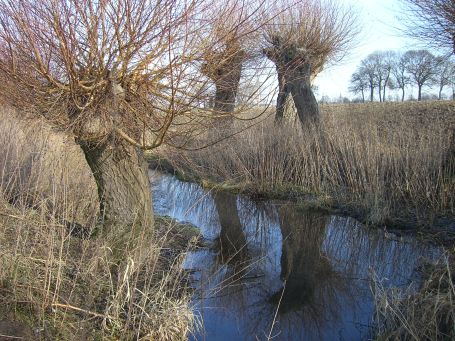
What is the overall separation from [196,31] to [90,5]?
2.80 ft

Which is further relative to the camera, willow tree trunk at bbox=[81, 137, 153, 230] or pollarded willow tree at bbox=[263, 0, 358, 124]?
pollarded willow tree at bbox=[263, 0, 358, 124]

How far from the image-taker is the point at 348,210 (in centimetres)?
791

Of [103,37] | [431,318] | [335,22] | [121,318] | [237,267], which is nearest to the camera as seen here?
[431,318]

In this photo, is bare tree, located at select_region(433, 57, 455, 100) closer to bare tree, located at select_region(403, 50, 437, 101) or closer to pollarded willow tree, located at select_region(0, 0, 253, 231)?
bare tree, located at select_region(403, 50, 437, 101)

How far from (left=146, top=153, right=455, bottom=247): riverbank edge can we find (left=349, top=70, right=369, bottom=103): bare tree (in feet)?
134

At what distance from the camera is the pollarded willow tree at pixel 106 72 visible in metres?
3.47

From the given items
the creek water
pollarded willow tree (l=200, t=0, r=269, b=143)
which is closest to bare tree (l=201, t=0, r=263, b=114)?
pollarded willow tree (l=200, t=0, r=269, b=143)

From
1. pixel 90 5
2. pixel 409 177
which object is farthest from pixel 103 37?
pixel 409 177

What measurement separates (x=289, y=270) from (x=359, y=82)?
46.8m

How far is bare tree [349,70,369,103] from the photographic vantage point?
4844 cm

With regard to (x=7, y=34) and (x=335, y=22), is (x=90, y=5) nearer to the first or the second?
(x=7, y=34)

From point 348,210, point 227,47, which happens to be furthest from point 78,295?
point 348,210

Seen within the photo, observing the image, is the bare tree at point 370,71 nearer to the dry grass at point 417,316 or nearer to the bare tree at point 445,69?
the bare tree at point 445,69

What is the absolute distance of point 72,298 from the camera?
3.46m
